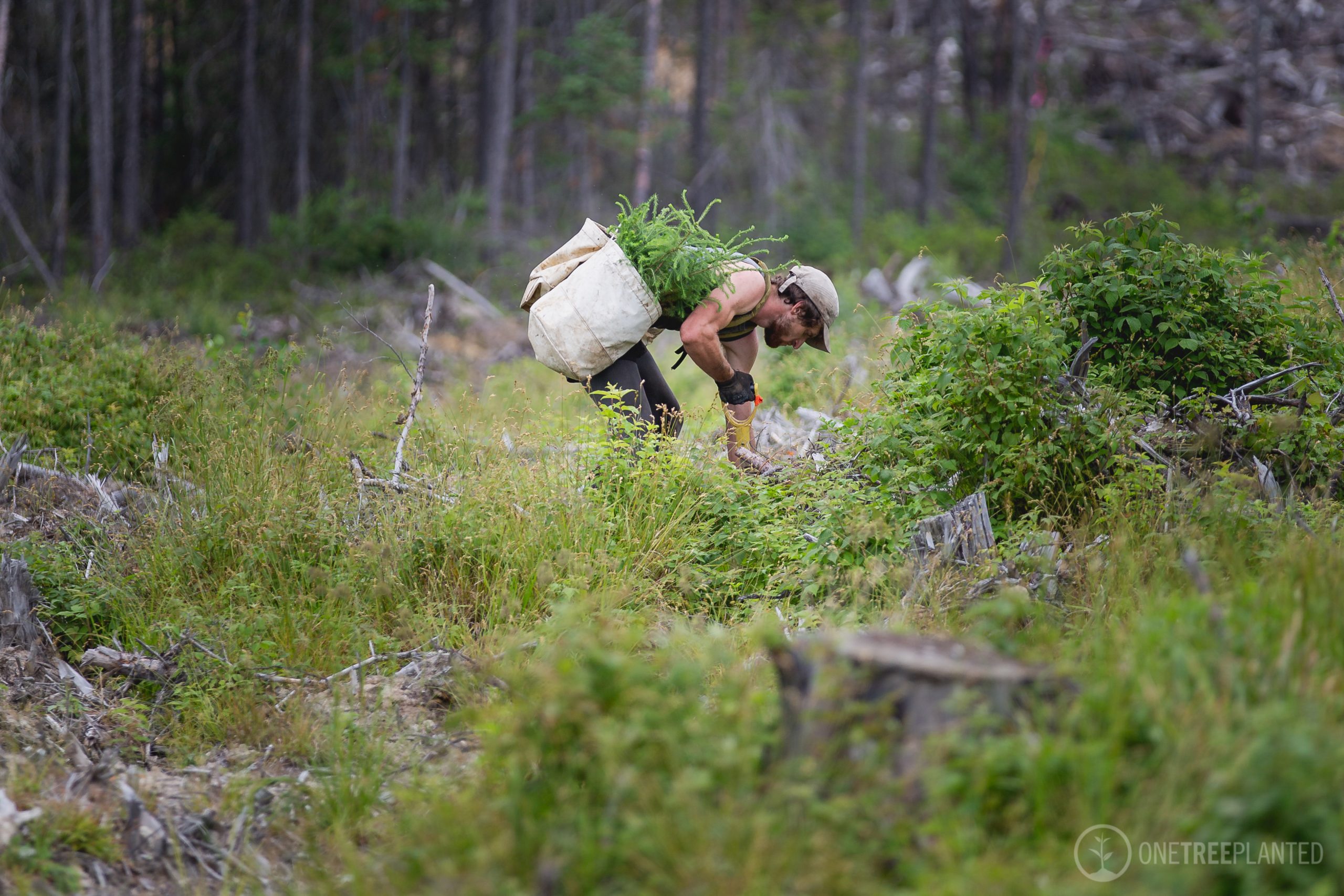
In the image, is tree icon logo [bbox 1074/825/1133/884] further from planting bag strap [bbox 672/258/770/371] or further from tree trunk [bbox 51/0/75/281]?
tree trunk [bbox 51/0/75/281]

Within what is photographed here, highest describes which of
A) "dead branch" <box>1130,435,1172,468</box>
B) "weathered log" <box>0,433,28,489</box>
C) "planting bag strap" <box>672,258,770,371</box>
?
"planting bag strap" <box>672,258,770,371</box>

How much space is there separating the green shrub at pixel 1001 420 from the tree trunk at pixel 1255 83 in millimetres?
21290

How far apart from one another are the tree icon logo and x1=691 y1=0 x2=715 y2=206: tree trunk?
61.0ft

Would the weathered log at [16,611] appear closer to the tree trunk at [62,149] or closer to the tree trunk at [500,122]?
the tree trunk at [62,149]

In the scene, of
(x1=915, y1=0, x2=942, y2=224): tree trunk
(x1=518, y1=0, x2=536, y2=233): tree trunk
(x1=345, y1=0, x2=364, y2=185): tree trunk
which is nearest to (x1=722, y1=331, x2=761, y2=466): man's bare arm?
(x1=345, y1=0, x2=364, y2=185): tree trunk

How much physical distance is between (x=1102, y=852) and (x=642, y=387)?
3.72 m

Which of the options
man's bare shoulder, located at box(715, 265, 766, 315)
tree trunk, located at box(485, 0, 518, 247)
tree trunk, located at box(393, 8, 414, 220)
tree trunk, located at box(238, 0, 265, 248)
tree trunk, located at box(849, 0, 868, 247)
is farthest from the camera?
Result: tree trunk, located at box(849, 0, 868, 247)

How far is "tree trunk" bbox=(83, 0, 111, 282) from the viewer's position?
45.8ft

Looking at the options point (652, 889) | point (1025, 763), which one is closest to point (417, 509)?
point (652, 889)

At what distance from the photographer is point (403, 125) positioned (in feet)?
66.6

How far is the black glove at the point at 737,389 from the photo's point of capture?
5430 millimetres

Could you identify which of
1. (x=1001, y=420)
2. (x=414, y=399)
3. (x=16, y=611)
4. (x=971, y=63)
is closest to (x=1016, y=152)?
(x=971, y=63)

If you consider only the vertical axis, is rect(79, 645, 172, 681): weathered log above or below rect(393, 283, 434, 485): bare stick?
below

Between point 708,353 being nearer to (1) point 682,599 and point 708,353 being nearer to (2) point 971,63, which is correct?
(1) point 682,599
